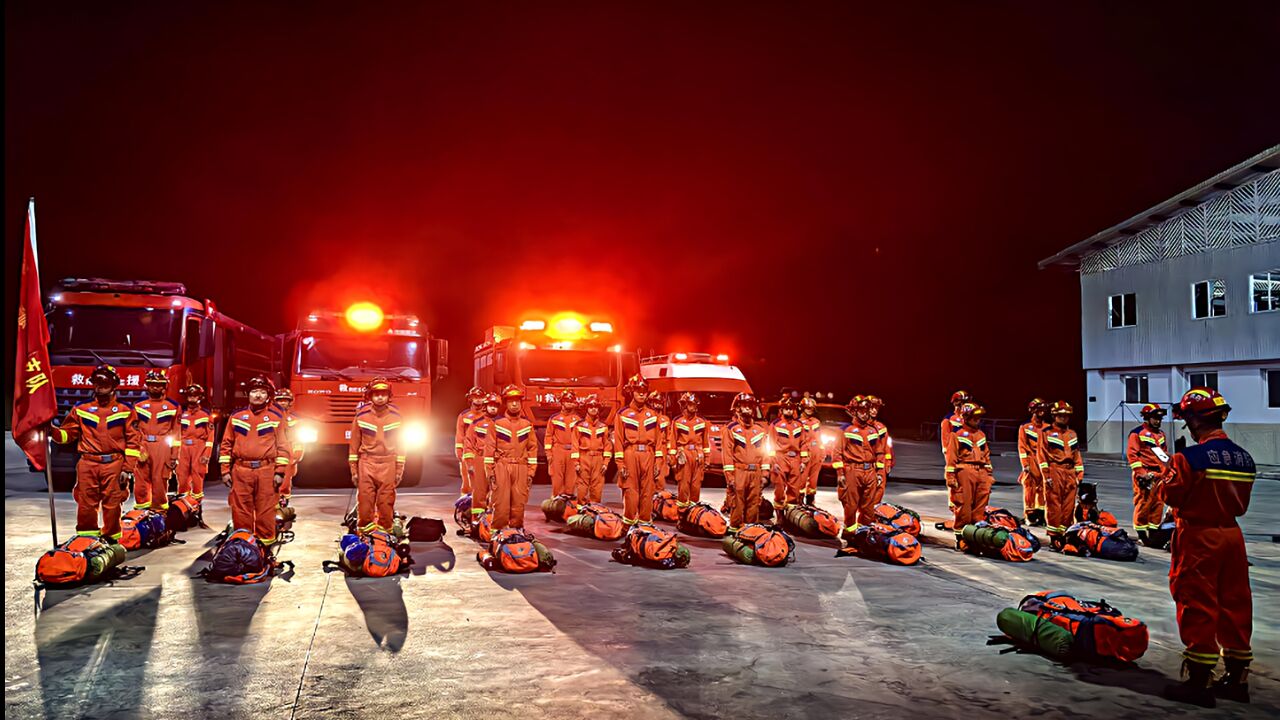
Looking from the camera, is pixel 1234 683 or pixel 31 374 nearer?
pixel 1234 683

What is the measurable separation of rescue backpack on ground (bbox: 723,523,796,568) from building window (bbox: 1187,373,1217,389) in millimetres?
24631

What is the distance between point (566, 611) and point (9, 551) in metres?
6.80

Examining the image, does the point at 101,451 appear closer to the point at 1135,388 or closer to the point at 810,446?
the point at 810,446

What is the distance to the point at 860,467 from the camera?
11.3 m

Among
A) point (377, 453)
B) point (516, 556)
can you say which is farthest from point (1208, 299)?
point (377, 453)

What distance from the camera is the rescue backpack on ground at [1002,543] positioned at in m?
9.67

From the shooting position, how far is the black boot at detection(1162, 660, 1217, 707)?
5074 mm

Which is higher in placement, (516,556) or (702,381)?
(702,381)

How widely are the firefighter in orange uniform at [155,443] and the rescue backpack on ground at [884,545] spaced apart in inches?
331

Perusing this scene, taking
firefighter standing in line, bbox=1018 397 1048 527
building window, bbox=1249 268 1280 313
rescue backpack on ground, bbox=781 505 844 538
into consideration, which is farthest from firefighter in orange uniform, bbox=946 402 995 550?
building window, bbox=1249 268 1280 313

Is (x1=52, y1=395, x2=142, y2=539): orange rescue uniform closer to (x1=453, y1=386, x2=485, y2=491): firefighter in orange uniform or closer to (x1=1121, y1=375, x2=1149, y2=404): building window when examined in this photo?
(x1=453, y1=386, x2=485, y2=491): firefighter in orange uniform

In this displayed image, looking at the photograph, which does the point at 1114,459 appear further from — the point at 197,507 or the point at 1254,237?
the point at 197,507

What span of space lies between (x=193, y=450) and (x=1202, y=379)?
96.8ft

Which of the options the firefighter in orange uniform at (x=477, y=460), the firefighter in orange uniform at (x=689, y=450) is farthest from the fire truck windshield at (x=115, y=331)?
the firefighter in orange uniform at (x=689, y=450)
